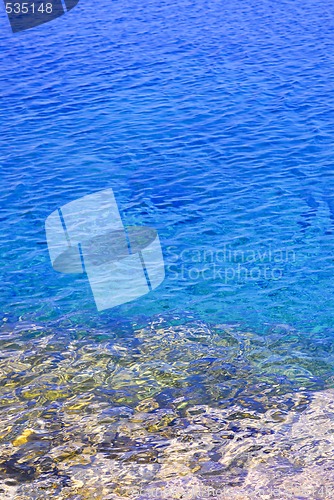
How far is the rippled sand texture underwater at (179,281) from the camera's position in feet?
19.8

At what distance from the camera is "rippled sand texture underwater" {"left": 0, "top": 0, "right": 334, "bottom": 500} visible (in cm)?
604

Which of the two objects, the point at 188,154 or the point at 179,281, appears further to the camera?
the point at 188,154

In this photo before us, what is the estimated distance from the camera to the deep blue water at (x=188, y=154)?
9375 millimetres

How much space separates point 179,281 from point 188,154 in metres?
4.60

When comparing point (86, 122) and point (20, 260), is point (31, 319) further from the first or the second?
point (86, 122)

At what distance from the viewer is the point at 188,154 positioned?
13539mm

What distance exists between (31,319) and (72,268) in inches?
60.8

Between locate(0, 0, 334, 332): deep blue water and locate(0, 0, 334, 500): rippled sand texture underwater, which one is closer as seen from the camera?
locate(0, 0, 334, 500): rippled sand texture underwater

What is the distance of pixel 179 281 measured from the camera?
965 centimetres

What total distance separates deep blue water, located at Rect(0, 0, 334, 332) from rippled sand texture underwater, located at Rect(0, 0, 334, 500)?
45 millimetres

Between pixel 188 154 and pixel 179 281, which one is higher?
pixel 188 154

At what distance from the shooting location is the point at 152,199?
12078 millimetres

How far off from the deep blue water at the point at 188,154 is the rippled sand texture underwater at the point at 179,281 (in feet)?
0.15

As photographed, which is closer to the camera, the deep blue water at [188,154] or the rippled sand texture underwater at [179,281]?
the rippled sand texture underwater at [179,281]
